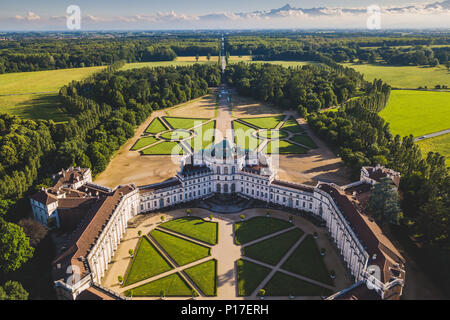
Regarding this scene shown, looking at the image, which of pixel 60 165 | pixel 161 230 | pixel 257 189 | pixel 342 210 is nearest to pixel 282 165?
pixel 257 189

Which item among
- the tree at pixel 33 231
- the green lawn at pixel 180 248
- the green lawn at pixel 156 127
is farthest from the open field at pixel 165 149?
the tree at pixel 33 231

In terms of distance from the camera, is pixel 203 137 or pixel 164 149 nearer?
pixel 164 149

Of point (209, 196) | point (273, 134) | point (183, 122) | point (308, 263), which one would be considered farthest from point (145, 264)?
point (183, 122)

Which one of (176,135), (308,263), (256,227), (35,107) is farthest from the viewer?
(35,107)

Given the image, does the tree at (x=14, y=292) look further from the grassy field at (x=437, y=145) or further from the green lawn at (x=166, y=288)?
the grassy field at (x=437, y=145)

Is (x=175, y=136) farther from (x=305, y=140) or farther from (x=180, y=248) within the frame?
(x=180, y=248)

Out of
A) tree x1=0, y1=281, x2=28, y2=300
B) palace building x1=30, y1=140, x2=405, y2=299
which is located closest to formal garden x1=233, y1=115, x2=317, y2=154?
palace building x1=30, y1=140, x2=405, y2=299
